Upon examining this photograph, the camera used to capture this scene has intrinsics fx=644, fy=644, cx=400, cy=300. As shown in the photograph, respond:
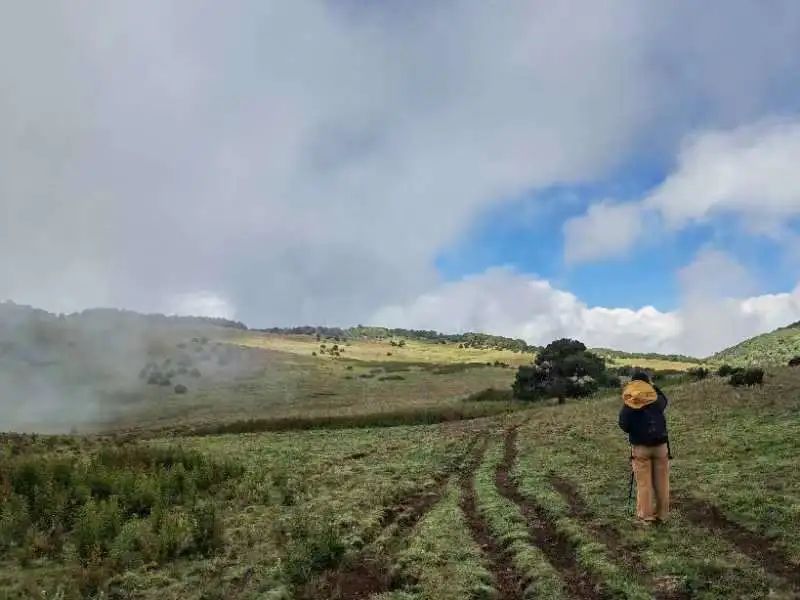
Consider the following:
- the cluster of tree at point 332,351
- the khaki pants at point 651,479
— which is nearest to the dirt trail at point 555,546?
the khaki pants at point 651,479

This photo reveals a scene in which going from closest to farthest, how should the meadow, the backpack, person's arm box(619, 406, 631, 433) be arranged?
the meadow → the backpack → person's arm box(619, 406, 631, 433)

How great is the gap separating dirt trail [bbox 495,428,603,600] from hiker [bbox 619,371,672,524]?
6.52ft

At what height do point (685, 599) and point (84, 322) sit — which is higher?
point (84, 322)

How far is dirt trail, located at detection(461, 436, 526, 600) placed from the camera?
10180mm

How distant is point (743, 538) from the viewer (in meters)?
11.6

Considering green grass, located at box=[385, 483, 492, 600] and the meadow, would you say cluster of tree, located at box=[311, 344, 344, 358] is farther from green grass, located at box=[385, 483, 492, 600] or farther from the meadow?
green grass, located at box=[385, 483, 492, 600]

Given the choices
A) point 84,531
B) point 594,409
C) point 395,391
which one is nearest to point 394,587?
point 84,531

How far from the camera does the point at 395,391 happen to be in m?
84.3

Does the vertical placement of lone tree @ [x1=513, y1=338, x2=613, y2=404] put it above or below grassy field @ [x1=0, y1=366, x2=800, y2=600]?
above

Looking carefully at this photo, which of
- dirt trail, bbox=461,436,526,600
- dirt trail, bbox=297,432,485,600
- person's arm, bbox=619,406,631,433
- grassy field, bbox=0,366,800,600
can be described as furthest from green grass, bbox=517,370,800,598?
dirt trail, bbox=297,432,485,600

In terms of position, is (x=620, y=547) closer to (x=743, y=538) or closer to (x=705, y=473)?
(x=743, y=538)

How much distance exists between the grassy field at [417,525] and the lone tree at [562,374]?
39.5m

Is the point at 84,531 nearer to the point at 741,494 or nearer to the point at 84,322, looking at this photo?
the point at 741,494

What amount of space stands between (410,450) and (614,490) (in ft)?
48.0
